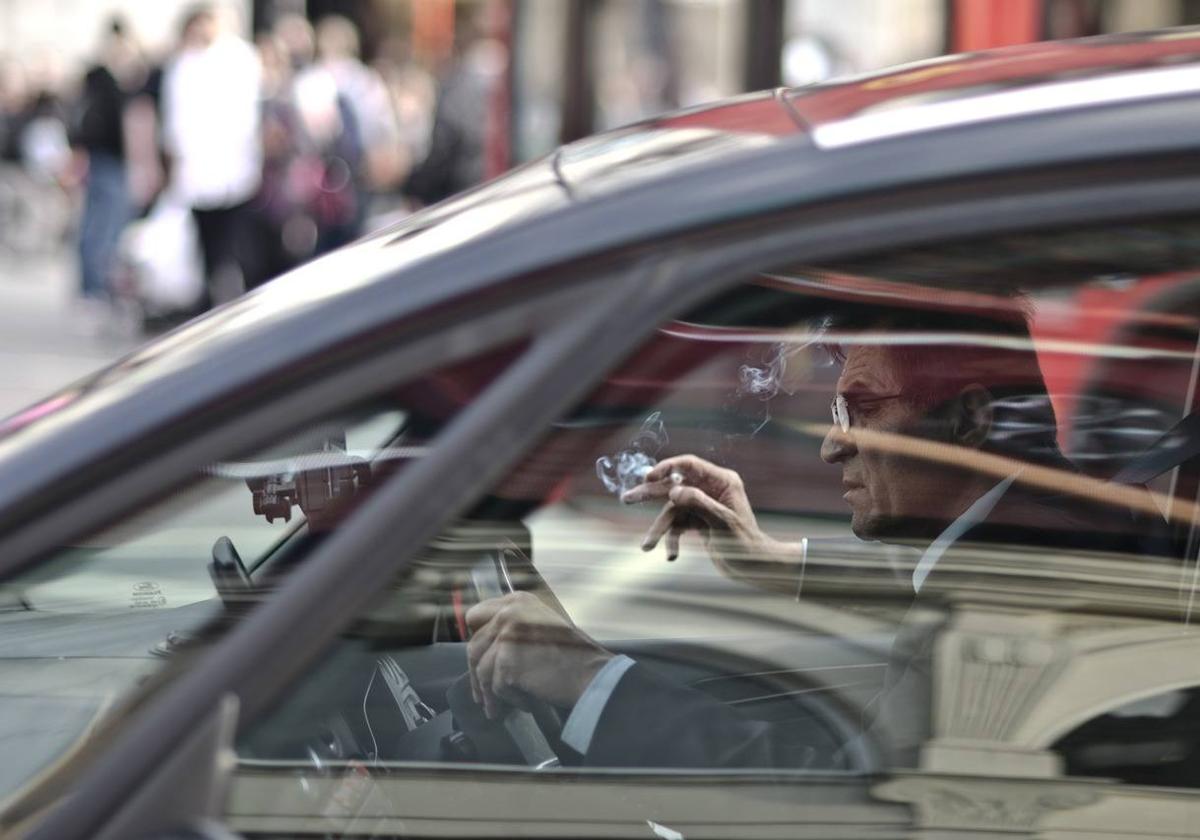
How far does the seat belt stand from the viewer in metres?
1.62

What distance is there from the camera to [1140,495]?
5.10ft

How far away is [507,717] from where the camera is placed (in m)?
1.50

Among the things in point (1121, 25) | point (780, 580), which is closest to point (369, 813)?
point (780, 580)

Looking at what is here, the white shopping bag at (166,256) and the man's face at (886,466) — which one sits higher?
the white shopping bag at (166,256)

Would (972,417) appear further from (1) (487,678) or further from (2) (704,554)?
(1) (487,678)

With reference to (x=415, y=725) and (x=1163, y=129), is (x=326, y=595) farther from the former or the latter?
(x=1163, y=129)

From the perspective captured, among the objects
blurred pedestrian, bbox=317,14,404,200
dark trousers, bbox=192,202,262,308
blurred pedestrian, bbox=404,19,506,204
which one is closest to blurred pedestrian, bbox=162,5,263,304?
dark trousers, bbox=192,202,262,308

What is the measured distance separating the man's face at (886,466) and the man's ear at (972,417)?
2cm

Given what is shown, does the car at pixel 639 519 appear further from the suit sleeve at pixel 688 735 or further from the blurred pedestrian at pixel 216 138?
the blurred pedestrian at pixel 216 138

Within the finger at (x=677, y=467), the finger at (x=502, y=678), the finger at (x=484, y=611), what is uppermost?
the finger at (x=677, y=467)

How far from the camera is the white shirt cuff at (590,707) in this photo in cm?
148

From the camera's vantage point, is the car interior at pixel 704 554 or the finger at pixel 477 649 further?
the finger at pixel 477 649

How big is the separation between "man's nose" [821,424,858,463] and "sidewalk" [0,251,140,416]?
547 centimetres

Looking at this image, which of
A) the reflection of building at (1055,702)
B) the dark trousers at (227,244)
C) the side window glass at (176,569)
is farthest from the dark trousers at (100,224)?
the reflection of building at (1055,702)
